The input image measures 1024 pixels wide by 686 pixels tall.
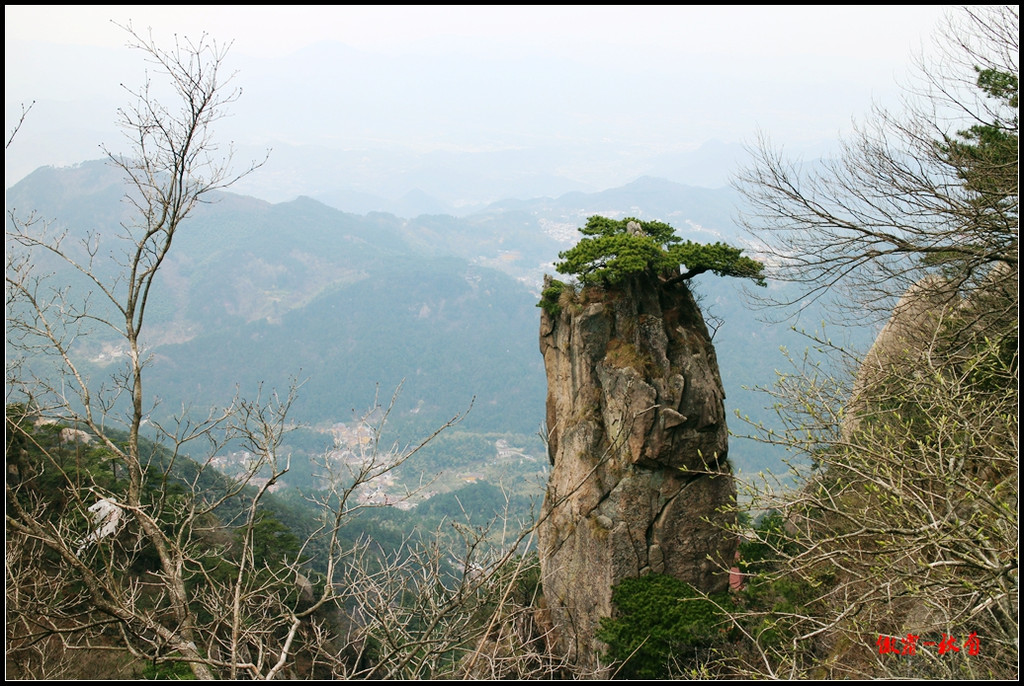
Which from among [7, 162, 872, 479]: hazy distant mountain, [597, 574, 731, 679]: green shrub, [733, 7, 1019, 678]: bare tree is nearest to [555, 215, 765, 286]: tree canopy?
[733, 7, 1019, 678]: bare tree

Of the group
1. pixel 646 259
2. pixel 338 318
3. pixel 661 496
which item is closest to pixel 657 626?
pixel 661 496

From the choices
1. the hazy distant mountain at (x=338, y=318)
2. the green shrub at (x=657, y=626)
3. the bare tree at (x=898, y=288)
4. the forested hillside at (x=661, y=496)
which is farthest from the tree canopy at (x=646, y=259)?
the hazy distant mountain at (x=338, y=318)

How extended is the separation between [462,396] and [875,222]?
110291 mm

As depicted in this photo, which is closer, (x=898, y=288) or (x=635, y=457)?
(x=898, y=288)

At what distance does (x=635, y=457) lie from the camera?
12258mm

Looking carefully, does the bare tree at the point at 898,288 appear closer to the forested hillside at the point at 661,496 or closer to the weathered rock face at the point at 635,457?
the forested hillside at the point at 661,496

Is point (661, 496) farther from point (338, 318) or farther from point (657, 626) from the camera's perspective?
point (338, 318)

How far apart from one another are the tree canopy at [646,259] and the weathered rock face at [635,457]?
1.42ft

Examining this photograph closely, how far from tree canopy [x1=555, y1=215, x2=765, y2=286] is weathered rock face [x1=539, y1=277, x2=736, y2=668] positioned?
434mm

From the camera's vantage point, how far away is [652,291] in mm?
12992

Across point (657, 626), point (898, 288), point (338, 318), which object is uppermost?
point (898, 288)

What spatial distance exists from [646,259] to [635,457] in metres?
3.68

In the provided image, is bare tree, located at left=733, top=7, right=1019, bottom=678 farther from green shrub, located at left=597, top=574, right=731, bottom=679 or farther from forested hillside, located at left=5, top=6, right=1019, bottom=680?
green shrub, located at left=597, top=574, right=731, bottom=679

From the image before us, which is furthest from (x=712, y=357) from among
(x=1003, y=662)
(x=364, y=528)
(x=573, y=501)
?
(x=364, y=528)
